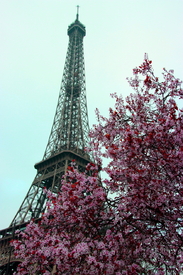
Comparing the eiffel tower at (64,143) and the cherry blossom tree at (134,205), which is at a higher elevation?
the eiffel tower at (64,143)

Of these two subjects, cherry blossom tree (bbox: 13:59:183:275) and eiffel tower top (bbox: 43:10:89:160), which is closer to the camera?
cherry blossom tree (bbox: 13:59:183:275)

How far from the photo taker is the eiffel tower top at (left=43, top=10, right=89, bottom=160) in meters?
45.6

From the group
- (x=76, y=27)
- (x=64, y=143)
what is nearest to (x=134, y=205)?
(x=64, y=143)

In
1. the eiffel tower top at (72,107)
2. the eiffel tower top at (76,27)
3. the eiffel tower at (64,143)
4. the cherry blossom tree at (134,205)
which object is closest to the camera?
the cherry blossom tree at (134,205)

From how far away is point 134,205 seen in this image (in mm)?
9297

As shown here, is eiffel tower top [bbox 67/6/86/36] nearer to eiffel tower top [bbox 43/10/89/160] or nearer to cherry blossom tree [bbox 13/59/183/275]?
eiffel tower top [bbox 43/10/89/160]

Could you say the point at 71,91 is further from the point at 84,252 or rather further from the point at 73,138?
the point at 84,252

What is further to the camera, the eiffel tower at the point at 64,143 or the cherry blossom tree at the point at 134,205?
the eiffel tower at the point at 64,143

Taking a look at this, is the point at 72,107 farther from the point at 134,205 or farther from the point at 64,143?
the point at 134,205

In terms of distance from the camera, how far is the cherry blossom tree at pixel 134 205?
331 inches

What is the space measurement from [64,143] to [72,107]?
38.2 ft

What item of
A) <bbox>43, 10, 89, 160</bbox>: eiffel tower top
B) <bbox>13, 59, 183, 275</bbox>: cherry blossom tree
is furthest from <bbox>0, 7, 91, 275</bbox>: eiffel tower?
<bbox>13, 59, 183, 275</bbox>: cherry blossom tree

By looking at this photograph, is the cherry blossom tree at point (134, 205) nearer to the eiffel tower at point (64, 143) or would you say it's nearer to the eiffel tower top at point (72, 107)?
the eiffel tower at point (64, 143)

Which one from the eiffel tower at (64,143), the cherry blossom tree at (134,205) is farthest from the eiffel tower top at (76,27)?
the cherry blossom tree at (134,205)
